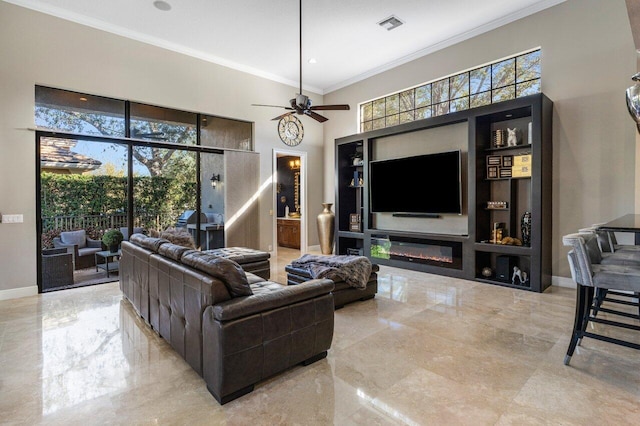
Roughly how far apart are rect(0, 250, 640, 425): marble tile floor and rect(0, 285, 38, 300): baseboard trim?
90 centimetres

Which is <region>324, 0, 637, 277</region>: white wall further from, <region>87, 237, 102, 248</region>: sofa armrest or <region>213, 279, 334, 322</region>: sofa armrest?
<region>87, 237, 102, 248</region>: sofa armrest

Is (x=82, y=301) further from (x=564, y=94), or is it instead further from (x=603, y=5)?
(x=603, y=5)

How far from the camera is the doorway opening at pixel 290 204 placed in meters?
7.78

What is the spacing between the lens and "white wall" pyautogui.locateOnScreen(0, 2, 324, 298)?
4309mm

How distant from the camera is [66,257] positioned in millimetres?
4770

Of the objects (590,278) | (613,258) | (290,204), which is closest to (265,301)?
(590,278)

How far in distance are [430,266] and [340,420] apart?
4191mm

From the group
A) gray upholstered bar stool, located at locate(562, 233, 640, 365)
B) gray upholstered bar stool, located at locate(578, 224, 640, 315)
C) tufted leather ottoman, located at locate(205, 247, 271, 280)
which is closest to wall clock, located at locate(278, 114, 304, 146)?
tufted leather ottoman, located at locate(205, 247, 271, 280)

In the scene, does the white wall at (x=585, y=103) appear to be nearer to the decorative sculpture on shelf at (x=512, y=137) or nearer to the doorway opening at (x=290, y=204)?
the decorative sculpture on shelf at (x=512, y=137)

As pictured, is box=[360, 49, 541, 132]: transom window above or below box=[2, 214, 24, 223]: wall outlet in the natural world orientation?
above

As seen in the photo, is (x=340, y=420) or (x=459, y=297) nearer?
(x=340, y=420)

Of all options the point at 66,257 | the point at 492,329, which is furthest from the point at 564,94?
the point at 66,257

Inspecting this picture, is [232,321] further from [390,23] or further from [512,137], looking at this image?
[390,23]

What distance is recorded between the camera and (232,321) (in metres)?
1.98
